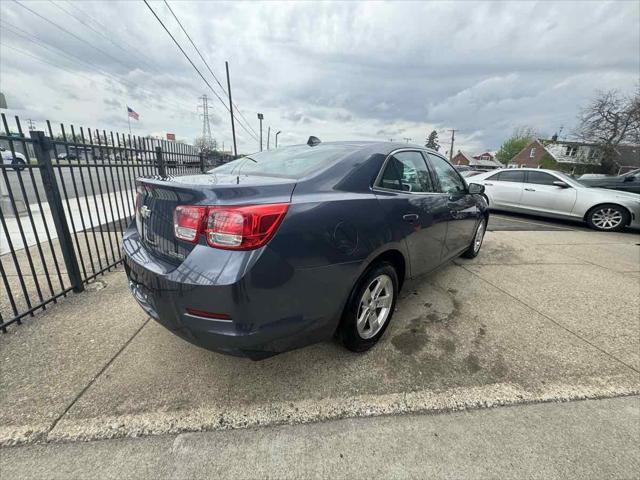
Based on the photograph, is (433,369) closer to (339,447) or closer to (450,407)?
(450,407)

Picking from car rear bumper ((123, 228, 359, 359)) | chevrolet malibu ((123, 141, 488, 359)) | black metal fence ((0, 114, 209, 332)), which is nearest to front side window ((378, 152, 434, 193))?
chevrolet malibu ((123, 141, 488, 359))

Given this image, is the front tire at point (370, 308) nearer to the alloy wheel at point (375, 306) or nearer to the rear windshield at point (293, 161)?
the alloy wheel at point (375, 306)

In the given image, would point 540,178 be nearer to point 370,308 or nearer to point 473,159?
point 370,308

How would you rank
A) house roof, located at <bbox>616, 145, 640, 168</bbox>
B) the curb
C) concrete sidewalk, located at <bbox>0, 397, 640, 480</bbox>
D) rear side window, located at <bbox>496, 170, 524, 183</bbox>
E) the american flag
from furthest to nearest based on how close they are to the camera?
house roof, located at <bbox>616, 145, 640, 168</bbox> → the american flag → rear side window, located at <bbox>496, 170, 524, 183</bbox> → the curb → concrete sidewalk, located at <bbox>0, 397, 640, 480</bbox>

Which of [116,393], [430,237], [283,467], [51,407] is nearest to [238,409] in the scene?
[283,467]

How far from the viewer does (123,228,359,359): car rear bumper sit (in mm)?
1484

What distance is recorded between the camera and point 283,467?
58.9 inches

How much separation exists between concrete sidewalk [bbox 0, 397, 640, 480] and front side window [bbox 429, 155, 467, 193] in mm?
2099

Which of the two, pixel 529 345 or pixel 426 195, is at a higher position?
pixel 426 195

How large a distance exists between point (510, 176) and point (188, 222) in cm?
918

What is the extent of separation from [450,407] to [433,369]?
0.33 meters

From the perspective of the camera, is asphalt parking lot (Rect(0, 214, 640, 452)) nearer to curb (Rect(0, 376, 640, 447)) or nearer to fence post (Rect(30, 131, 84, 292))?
curb (Rect(0, 376, 640, 447))

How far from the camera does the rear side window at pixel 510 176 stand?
8.14 metres

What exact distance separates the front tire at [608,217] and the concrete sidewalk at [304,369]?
510 centimetres
